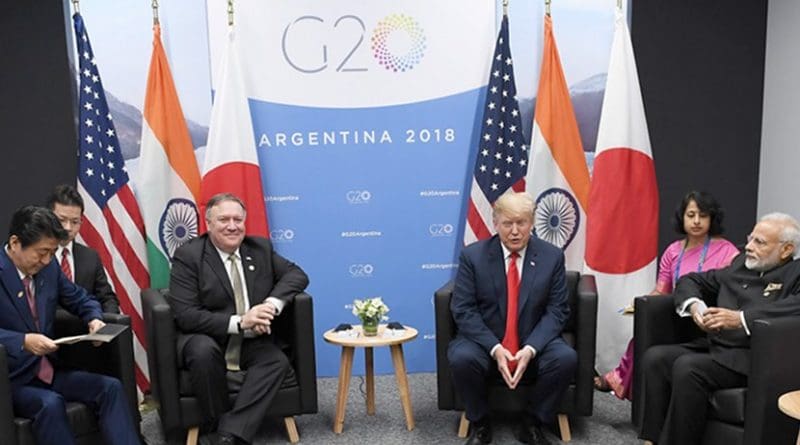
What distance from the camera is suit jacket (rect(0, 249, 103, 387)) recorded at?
2.77m

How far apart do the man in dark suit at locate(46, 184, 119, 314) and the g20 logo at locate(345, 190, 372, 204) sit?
1.61 meters

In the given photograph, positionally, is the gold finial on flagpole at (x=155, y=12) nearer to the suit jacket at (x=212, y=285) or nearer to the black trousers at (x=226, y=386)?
the suit jacket at (x=212, y=285)

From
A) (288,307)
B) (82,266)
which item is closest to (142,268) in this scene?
(82,266)

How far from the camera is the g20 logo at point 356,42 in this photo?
431cm

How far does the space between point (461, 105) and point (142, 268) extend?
236 centimetres

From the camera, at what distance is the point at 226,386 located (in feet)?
10.8

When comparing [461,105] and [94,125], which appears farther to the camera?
[461,105]

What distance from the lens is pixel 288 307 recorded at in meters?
3.57

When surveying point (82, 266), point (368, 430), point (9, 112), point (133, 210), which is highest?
point (9, 112)

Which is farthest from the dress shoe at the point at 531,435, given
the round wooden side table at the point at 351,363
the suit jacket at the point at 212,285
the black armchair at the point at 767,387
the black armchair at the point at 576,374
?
the suit jacket at the point at 212,285

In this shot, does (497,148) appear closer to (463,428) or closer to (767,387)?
(463,428)

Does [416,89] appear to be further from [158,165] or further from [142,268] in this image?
[142,268]

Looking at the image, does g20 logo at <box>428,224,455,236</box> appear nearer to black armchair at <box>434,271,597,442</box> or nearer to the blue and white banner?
the blue and white banner

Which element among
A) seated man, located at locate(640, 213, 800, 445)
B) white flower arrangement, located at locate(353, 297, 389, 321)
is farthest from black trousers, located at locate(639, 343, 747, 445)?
white flower arrangement, located at locate(353, 297, 389, 321)
